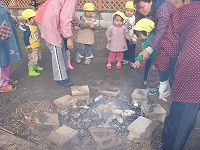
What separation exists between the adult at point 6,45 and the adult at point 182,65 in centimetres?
326

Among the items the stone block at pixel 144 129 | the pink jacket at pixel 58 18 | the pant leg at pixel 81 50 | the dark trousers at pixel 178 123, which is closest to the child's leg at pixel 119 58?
the pant leg at pixel 81 50

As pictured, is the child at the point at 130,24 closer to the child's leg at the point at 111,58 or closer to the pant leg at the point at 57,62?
the child's leg at the point at 111,58

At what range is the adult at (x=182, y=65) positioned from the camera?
8.81 feet

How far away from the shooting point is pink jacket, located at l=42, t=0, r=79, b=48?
493cm

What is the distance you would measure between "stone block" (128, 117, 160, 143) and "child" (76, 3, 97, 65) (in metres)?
3.30

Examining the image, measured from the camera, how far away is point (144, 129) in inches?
152

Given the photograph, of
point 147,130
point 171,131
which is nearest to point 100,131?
point 147,130

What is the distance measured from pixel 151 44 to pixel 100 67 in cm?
287

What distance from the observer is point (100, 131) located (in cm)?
390

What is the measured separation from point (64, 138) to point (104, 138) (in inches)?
25.4

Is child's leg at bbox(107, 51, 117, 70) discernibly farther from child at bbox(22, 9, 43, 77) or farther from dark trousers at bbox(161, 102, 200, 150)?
dark trousers at bbox(161, 102, 200, 150)

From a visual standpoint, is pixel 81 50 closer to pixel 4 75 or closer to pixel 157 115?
pixel 4 75

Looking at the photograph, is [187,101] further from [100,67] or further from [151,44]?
[100,67]

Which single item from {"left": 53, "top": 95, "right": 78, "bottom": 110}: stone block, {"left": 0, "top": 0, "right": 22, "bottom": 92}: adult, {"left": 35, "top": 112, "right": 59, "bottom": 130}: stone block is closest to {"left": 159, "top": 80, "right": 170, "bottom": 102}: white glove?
{"left": 53, "top": 95, "right": 78, "bottom": 110}: stone block
